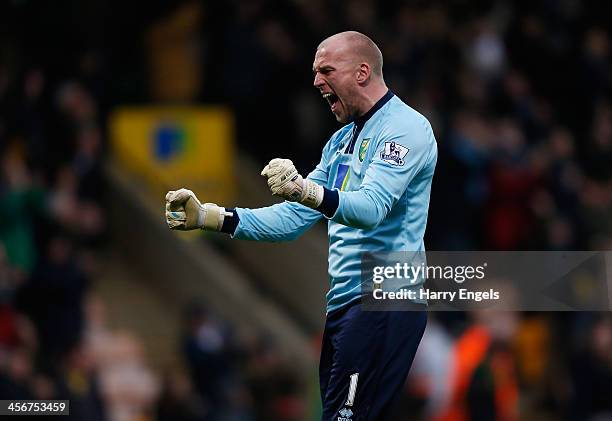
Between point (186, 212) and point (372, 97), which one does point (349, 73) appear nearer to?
point (372, 97)

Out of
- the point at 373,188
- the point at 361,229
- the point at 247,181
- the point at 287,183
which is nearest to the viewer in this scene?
the point at 287,183

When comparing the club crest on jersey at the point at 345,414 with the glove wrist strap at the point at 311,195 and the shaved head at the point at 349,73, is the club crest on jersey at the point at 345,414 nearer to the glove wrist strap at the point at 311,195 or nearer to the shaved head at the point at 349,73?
the glove wrist strap at the point at 311,195

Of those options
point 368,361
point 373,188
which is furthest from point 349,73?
point 368,361

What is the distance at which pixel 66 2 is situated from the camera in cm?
1577

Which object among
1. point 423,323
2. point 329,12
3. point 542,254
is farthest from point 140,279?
point 423,323

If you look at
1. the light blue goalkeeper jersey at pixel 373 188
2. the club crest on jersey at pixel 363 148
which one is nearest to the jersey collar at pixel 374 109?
the light blue goalkeeper jersey at pixel 373 188

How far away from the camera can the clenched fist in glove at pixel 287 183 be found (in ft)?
21.8

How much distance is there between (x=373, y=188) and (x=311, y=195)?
0.34 meters

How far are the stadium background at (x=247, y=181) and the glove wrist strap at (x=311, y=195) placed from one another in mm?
6681

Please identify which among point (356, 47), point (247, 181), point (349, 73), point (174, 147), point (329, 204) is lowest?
point (329, 204)

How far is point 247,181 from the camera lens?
16656 mm

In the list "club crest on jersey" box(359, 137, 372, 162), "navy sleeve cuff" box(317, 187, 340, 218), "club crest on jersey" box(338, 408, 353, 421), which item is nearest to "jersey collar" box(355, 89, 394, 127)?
"club crest on jersey" box(359, 137, 372, 162)

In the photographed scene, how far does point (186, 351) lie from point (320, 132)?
3.12 m

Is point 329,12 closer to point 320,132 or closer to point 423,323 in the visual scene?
point 320,132
